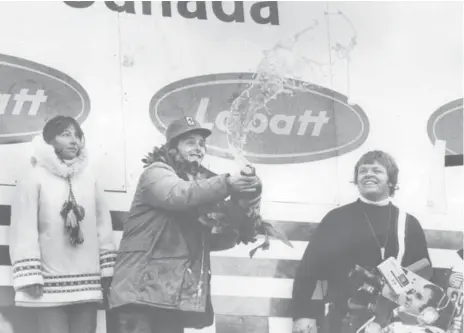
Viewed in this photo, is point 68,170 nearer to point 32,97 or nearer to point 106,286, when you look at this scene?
point 32,97

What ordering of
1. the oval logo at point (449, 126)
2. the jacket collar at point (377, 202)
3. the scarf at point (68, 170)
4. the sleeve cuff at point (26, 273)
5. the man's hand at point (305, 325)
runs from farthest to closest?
the oval logo at point (449, 126) < the jacket collar at point (377, 202) < the man's hand at point (305, 325) < the scarf at point (68, 170) < the sleeve cuff at point (26, 273)

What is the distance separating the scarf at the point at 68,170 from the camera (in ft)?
16.6

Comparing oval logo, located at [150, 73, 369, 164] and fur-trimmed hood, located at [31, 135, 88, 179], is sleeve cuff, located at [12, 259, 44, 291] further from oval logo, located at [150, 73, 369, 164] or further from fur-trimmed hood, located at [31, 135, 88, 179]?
oval logo, located at [150, 73, 369, 164]

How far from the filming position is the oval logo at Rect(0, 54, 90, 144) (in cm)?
516

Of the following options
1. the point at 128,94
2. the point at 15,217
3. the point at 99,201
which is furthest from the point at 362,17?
the point at 15,217

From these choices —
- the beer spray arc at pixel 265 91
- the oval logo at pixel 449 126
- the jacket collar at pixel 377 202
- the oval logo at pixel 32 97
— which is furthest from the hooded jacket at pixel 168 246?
the oval logo at pixel 449 126

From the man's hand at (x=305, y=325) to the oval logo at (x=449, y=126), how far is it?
1.27 meters

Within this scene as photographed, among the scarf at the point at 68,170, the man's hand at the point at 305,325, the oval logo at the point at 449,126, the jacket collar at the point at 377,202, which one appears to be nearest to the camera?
the scarf at the point at 68,170

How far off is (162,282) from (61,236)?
56 cm

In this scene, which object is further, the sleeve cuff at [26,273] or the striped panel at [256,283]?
the striped panel at [256,283]

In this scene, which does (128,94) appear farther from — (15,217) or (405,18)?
(405,18)

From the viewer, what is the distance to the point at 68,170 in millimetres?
5137

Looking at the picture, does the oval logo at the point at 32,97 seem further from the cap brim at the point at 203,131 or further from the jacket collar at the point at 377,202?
the jacket collar at the point at 377,202

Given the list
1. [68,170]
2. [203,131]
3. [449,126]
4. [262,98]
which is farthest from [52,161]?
[449,126]
